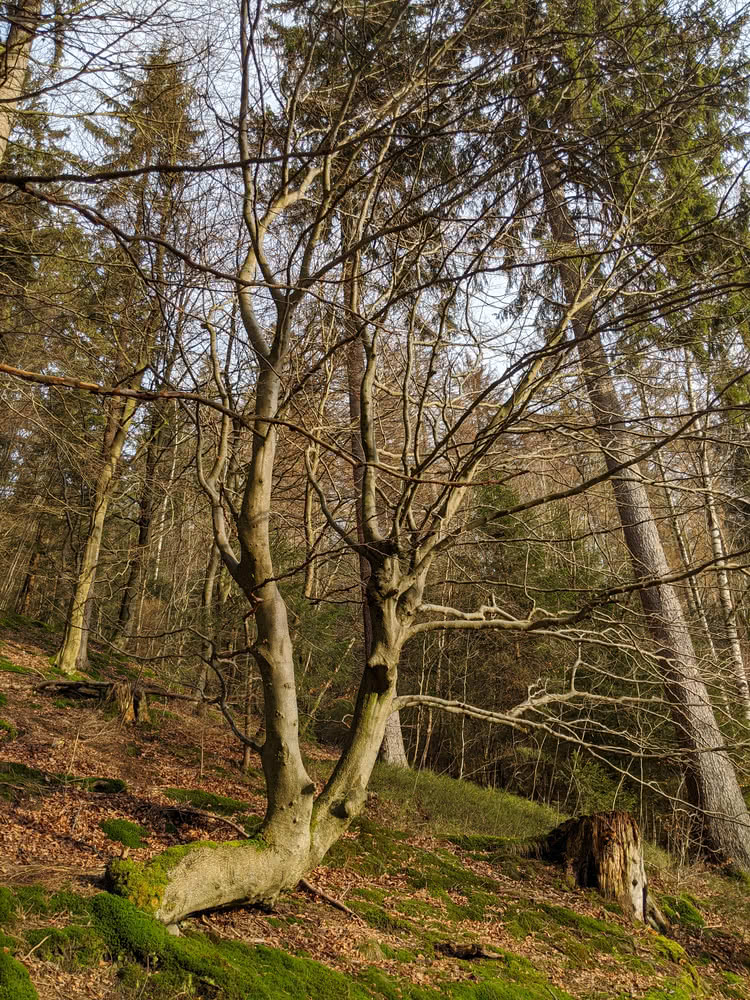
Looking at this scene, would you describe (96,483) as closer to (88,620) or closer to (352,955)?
(88,620)

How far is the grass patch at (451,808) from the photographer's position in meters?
6.98

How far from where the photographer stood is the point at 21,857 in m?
3.43

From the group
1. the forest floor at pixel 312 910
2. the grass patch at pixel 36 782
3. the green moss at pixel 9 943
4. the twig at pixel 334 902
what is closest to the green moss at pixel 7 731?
the forest floor at pixel 312 910

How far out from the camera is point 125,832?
13.7 ft

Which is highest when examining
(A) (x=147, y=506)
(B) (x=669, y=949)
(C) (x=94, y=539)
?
(A) (x=147, y=506)

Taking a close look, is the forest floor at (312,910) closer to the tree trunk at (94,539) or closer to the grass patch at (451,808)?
the grass patch at (451,808)

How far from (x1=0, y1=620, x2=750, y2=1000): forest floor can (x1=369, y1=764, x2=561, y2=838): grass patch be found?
0.06m

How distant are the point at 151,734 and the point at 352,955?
4.84 meters

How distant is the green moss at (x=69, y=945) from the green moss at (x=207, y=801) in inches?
101

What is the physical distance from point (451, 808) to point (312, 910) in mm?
4572

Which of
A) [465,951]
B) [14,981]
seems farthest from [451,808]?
[14,981]

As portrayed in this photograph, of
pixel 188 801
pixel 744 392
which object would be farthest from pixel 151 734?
pixel 744 392

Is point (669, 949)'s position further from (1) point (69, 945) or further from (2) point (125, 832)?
(1) point (69, 945)

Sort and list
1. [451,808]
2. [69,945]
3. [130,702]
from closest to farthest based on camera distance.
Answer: [69,945] → [130,702] → [451,808]
